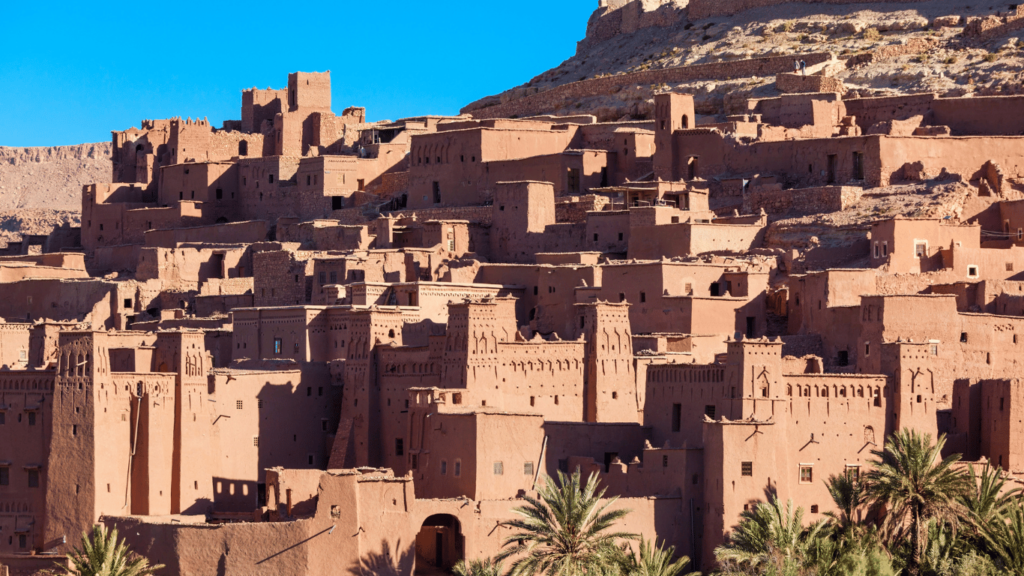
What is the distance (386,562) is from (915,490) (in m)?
10.6

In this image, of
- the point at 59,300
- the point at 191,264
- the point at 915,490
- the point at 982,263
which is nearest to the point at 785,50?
the point at 982,263

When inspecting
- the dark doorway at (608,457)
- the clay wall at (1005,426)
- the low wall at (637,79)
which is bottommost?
→ the dark doorway at (608,457)

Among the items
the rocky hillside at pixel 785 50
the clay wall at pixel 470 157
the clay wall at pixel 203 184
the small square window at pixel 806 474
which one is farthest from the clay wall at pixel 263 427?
the rocky hillside at pixel 785 50

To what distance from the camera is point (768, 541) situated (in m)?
36.5

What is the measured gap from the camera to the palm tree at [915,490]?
125 feet

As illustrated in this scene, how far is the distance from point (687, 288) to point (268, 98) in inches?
1058

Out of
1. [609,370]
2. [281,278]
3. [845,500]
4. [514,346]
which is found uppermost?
[281,278]

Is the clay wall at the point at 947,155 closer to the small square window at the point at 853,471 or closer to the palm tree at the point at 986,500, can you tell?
the small square window at the point at 853,471

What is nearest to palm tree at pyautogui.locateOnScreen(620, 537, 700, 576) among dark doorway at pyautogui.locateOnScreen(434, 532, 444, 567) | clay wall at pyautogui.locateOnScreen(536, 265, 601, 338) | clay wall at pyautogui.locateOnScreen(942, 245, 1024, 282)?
dark doorway at pyautogui.locateOnScreen(434, 532, 444, 567)

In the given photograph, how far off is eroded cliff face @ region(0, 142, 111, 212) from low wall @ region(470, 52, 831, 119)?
39.8 m

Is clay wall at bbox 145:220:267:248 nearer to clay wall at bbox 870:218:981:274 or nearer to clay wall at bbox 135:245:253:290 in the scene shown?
clay wall at bbox 135:245:253:290

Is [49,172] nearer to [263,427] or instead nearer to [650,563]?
[263,427]

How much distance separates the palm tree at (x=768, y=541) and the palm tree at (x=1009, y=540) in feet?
10.9

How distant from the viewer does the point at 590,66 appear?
7750 centimetres
